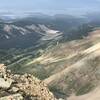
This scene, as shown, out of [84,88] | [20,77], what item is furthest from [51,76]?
[20,77]

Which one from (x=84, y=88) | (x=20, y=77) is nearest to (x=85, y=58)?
(x=84, y=88)

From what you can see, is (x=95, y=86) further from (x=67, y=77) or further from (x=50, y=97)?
(x=50, y=97)

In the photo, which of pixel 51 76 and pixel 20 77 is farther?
pixel 51 76

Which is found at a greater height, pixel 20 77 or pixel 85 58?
pixel 20 77

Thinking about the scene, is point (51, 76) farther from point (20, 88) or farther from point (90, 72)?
point (20, 88)

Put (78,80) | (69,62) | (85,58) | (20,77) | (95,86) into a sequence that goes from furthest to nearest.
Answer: (69,62) < (85,58) < (78,80) < (95,86) < (20,77)

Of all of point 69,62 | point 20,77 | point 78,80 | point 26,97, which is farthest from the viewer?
point 69,62
